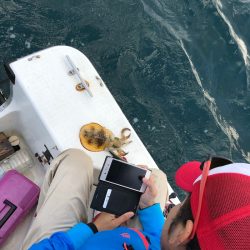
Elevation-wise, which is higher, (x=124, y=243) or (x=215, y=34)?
(x=215, y=34)

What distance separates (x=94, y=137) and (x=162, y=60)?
2.05m

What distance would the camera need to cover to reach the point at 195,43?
16.9ft

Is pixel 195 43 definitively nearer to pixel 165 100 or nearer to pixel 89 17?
→ pixel 165 100

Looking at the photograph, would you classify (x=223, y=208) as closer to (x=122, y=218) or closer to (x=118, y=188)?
(x=122, y=218)

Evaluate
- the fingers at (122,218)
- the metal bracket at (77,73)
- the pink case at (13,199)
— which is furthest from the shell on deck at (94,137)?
the fingers at (122,218)

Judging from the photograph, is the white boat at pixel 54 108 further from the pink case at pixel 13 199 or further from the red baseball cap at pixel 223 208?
the red baseball cap at pixel 223 208

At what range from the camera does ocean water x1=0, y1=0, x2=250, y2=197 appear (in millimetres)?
4305

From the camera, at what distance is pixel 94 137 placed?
9.81ft

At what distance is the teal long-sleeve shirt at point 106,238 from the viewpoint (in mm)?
2033

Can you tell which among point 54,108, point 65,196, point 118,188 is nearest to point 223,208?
point 118,188

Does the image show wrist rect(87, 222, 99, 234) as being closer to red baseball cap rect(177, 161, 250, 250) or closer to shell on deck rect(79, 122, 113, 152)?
shell on deck rect(79, 122, 113, 152)

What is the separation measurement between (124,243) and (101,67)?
2752 millimetres

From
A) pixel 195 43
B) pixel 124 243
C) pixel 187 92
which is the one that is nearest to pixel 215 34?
pixel 195 43

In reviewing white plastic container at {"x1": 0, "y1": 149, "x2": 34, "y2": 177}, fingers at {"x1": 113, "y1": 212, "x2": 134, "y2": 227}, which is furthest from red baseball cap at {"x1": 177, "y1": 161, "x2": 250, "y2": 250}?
white plastic container at {"x1": 0, "y1": 149, "x2": 34, "y2": 177}
